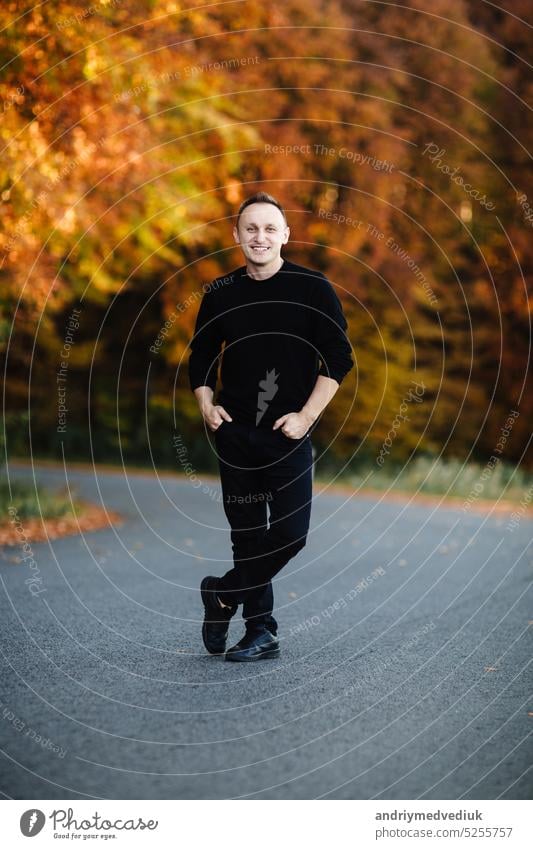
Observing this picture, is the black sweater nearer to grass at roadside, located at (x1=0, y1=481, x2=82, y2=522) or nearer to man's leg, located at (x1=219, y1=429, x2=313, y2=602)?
man's leg, located at (x1=219, y1=429, x2=313, y2=602)

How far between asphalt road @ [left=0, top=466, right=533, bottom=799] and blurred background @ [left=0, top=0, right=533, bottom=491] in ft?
15.6

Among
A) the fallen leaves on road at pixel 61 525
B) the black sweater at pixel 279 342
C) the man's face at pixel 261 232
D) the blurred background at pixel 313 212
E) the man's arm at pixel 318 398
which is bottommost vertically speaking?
the man's arm at pixel 318 398

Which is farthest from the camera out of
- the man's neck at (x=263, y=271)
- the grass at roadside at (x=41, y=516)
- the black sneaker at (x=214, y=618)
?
the grass at roadside at (x=41, y=516)

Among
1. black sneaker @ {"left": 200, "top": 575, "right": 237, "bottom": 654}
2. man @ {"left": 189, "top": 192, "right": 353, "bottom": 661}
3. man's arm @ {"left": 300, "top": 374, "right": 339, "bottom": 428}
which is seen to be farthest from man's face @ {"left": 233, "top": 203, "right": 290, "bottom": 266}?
black sneaker @ {"left": 200, "top": 575, "right": 237, "bottom": 654}

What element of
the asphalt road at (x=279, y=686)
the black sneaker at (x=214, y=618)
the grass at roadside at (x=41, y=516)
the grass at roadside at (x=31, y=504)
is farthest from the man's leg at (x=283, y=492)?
the grass at roadside at (x=31, y=504)

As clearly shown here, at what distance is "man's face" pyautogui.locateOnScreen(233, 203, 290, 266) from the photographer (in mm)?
4996

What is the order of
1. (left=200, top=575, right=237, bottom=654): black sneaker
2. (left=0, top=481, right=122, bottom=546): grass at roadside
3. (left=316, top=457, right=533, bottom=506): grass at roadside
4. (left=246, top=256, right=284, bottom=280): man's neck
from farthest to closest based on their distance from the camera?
(left=316, top=457, right=533, bottom=506): grass at roadside, (left=0, top=481, right=122, bottom=546): grass at roadside, (left=200, top=575, right=237, bottom=654): black sneaker, (left=246, top=256, right=284, bottom=280): man's neck

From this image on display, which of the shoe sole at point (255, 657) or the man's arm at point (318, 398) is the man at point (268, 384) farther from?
the shoe sole at point (255, 657)

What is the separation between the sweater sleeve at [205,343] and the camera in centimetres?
523

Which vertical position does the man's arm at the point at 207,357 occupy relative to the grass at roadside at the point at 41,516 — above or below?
below

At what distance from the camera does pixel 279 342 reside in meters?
5.02

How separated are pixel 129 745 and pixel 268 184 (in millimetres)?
16284

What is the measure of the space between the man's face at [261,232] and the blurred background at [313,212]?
6627mm

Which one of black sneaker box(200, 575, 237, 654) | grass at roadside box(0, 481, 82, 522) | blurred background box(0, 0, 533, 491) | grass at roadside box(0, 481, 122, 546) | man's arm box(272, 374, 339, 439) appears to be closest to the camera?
man's arm box(272, 374, 339, 439)
